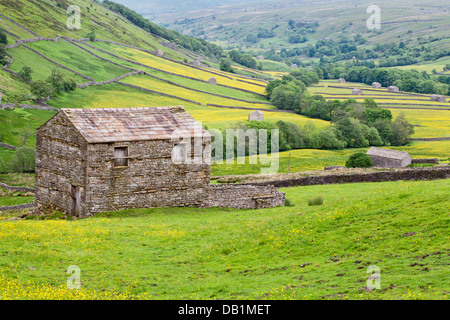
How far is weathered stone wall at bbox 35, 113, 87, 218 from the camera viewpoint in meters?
30.5

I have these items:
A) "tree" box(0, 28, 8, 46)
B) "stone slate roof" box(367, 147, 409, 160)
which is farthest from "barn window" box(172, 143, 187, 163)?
"tree" box(0, 28, 8, 46)

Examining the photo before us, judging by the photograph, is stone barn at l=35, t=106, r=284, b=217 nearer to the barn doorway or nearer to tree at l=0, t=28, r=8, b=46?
the barn doorway

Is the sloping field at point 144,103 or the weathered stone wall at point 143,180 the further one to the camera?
the sloping field at point 144,103

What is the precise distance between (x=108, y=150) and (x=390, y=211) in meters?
16.1

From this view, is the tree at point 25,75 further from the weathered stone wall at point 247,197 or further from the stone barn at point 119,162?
Result: the weathered stone wall at point 247,197

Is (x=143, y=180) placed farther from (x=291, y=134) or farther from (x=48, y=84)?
(x=48, y=84)

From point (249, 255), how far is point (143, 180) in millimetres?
12469

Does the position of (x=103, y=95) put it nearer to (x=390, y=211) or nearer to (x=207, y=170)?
(x=207, y=170)

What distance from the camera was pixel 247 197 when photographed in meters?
36.7

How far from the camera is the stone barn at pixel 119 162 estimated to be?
3052cm

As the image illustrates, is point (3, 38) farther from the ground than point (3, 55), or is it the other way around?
point (3, 38)

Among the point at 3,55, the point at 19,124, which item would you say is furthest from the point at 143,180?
the point at 3,55

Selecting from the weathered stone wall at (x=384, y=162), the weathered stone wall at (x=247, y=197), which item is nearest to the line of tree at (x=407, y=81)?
the weathered stone wall at (x=384, y=162)

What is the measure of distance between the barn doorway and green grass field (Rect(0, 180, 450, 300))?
8.61 ft
